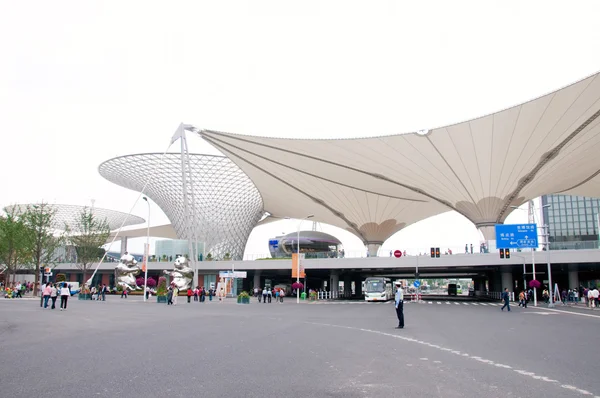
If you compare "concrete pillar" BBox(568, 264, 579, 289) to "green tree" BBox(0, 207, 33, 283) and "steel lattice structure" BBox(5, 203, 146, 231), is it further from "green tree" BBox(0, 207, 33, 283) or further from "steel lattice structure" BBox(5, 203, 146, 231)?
"steel lattice structure" BBox(5, 203, 146, 231)

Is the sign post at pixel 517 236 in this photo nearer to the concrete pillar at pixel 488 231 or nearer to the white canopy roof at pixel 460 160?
the white canopy roof at pixel 460 160

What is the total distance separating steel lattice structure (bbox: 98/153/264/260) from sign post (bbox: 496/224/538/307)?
3210 centimetres

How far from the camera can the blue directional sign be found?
39.7 meters

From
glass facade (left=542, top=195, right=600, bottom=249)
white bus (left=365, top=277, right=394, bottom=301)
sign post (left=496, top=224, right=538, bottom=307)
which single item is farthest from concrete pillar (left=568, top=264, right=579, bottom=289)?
glass facade (left=542, top=195, right=600, bottom=249)

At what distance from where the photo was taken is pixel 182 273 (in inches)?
1895

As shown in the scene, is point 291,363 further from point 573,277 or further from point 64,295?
point 573,277

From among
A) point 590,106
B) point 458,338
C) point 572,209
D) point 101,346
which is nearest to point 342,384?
point 101,346

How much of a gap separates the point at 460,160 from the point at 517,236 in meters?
7.61

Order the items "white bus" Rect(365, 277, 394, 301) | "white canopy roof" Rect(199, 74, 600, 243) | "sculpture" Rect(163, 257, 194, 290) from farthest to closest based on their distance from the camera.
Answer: "sculpture" Rect(163, 257, 194, 290)
"white bus" Rect(365, 277, 394, 301)
"white canopy roof" Rect(199, 74, 600, 243)

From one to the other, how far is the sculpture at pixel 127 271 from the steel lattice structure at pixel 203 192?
8179 mm

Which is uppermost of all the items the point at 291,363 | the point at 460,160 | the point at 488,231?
the point at 460,160

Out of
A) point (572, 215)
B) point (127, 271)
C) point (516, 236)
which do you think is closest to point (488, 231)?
point (516, 236)

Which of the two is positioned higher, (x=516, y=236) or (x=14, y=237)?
(x=14, y=237)

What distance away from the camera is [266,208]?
2633 inches
